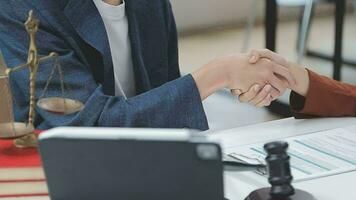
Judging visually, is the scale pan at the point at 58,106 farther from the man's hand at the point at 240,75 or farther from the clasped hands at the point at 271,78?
the clasped hands at the point at 271,78

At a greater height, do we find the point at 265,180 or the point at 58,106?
the point at 58,106

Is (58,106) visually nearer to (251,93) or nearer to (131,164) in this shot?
(131,164)

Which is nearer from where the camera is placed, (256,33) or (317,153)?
(317,153)

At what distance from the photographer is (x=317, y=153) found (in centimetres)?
129

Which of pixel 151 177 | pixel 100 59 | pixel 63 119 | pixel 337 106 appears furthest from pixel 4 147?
pixel 337 106

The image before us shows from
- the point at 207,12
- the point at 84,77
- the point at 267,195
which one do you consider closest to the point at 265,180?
the point at 267,195

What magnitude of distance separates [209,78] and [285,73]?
0.68ft

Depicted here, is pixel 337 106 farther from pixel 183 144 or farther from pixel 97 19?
pixel 183 144

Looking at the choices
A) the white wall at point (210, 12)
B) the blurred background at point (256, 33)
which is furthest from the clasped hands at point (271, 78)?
the white wall at point (210, 12)

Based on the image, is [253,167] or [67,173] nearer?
[67,173]

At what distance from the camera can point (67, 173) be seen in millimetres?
765

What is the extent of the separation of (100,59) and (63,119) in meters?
0.24

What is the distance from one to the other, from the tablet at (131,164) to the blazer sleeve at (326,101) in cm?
86

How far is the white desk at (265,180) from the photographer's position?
110cm
